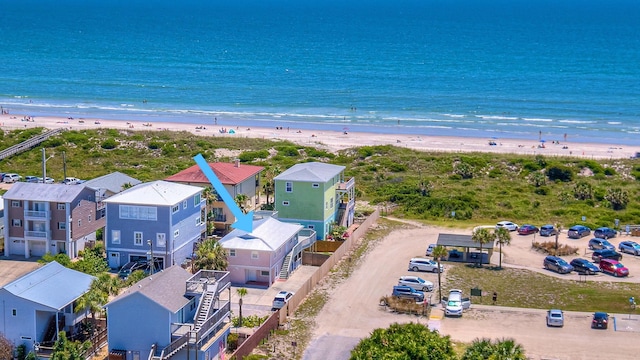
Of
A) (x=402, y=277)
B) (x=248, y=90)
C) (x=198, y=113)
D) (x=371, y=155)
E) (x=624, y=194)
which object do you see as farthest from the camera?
(x=248, y=90)

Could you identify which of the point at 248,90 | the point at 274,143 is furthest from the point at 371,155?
the point at 248,90

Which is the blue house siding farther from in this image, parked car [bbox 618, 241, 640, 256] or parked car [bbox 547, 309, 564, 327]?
parked car [bbox 618, 241, 640, 256]

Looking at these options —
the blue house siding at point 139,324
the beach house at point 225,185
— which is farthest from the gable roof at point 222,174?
the blue house siding at point 139,324

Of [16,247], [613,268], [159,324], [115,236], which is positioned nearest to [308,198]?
[115,236]

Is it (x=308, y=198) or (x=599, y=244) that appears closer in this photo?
(x=599, y=244)

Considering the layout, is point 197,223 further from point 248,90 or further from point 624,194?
point 248,90

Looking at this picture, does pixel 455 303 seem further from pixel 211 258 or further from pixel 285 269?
pixel 211 258
